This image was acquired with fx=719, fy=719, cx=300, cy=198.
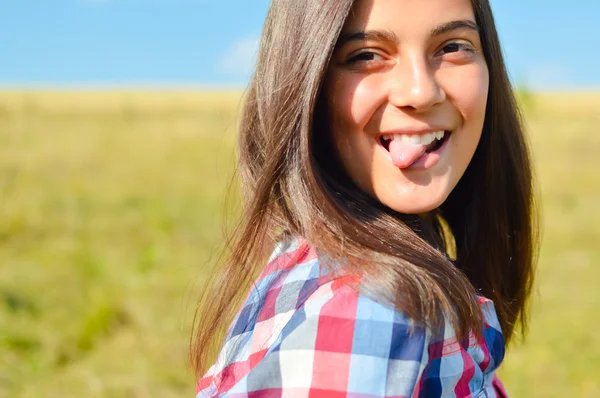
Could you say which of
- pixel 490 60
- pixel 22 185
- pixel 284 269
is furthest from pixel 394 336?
pixel 22 185

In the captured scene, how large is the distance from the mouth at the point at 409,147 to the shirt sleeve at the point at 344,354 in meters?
0.36

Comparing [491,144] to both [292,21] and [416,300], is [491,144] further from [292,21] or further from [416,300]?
[416,300]

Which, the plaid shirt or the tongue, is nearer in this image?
the plaid shirt

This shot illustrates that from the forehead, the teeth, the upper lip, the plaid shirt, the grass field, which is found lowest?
the grass field

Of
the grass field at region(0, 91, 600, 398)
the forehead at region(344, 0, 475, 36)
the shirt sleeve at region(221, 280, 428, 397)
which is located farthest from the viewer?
the grass field at region(0, 91, 600, 398)

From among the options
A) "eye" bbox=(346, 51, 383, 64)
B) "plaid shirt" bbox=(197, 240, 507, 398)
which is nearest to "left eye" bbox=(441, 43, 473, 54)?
"eye" bbox=(346, 51, 383, 64)

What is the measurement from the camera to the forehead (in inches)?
49.6

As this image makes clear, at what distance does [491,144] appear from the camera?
1729 millimetres

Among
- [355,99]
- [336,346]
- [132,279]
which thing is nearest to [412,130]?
[355,99]

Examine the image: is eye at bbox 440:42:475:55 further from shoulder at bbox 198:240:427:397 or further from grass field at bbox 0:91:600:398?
grass field at bbox 0:91:600:398

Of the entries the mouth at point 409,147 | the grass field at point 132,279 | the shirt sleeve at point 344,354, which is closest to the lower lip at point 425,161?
the mouth at point 409,147

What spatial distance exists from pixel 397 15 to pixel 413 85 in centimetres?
13

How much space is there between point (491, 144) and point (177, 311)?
2947mm

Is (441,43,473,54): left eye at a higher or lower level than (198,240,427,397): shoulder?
higher
